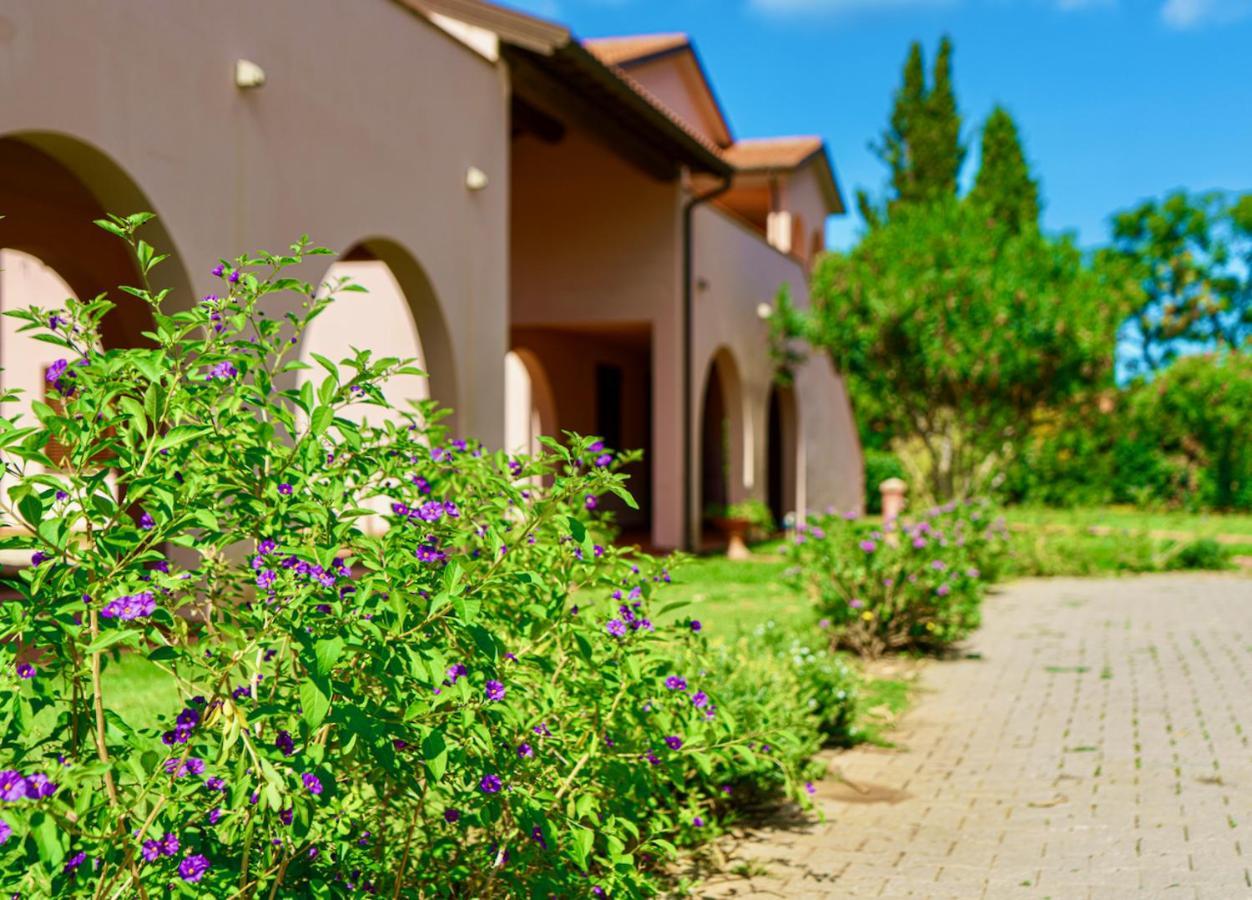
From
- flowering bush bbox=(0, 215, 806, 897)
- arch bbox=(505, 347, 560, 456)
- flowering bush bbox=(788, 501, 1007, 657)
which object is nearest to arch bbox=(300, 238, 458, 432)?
arch bbox=(505, 347, 560, 456)

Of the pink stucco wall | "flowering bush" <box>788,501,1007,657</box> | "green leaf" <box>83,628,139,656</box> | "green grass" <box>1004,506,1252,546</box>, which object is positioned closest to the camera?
"green leaf" <box>83,628,139,656</box>

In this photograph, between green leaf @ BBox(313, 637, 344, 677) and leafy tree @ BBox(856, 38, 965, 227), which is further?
leafy tree @ BBox(856, 38, 965, 227)

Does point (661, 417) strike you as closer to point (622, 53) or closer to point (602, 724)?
point (622, 53)

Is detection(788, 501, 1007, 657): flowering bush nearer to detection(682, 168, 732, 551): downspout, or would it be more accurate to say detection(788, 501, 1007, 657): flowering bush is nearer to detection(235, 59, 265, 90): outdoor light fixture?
detection(235, 59, 265, 90): outdoor light fixture

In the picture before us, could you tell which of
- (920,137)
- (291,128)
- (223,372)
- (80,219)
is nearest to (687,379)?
(80,219)

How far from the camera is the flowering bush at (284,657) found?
7.54ft

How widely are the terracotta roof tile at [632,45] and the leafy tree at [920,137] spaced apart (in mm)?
12283

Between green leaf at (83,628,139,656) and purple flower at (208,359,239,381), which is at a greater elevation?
purple flower at (208,359,239,381)

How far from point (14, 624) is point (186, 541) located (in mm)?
340

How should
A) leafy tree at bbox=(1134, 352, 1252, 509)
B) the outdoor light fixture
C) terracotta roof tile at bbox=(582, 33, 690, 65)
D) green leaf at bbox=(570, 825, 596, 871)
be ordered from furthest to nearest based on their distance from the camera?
leafy tree at bbox=(1134, 352, 1252, 509) < terracotta roof tile at bbox=(582, 33, 690, 65) < the outdoor light fixture < green leaf at bbox=(570, 825, 596, 871)

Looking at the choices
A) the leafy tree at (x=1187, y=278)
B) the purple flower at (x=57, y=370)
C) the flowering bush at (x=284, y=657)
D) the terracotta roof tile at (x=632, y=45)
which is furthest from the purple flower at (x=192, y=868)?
the leafy tree at (x=1187, y=278)

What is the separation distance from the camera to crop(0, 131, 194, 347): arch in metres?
6.29

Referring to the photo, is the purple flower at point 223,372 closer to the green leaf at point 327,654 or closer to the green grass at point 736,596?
the green leaf at point 327,654

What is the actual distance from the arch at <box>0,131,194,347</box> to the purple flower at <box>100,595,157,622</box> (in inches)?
169
